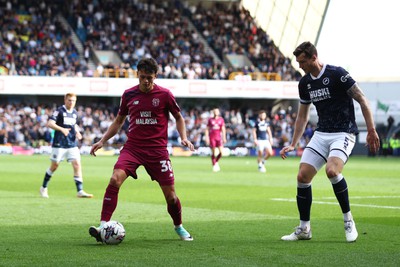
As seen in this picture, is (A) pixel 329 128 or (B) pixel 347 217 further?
(A) pixel 329 128

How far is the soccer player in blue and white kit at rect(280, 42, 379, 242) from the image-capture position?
424 inches

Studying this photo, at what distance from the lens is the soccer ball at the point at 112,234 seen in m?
10.3

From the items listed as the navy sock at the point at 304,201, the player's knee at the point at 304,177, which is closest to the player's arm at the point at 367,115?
the player's knee at the point at 304,177

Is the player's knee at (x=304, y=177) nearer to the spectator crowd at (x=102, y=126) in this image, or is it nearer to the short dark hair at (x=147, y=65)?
the short dark hair at (x=147, y=65)

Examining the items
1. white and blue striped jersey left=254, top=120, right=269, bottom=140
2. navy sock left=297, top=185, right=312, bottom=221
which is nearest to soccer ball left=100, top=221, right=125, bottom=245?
navy sock left=297, top=185, right=312, bottom=221

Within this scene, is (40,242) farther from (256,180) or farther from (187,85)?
(187,85)

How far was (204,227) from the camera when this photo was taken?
41.1ft

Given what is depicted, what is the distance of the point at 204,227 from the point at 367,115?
3071 millimetres

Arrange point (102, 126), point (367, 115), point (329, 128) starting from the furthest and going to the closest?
point (102, 126), point (329, 128), point (367, 115)

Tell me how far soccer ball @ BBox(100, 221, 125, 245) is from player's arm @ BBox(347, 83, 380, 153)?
3.06m

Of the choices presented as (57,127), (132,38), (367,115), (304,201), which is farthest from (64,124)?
(132,38)

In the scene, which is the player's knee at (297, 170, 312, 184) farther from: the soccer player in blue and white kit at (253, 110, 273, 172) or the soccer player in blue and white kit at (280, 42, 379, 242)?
the soccer player in blue and white kit at (253, 110, 273, 172)

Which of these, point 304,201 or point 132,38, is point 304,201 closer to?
point 304,201

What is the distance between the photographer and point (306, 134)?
5884cm
